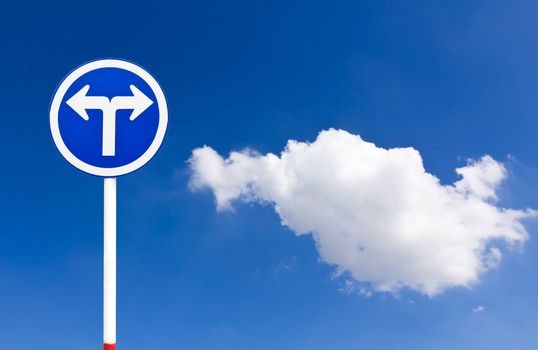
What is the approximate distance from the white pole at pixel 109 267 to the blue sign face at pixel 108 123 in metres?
0.18

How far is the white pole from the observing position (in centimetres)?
385

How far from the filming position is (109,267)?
3.95 metres

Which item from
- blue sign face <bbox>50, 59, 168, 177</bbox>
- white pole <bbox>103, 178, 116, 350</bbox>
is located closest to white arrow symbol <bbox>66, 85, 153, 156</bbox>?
blue sign face <bbox>50, 59, 168, 177</bbox>

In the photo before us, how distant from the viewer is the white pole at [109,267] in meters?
3.85

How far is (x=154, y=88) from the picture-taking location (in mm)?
4023

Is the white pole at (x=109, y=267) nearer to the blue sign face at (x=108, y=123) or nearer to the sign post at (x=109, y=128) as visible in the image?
the sign post at (x=109, y=128)

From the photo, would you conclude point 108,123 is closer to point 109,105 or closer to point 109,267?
point 109,105

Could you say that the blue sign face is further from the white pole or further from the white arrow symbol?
the white pole

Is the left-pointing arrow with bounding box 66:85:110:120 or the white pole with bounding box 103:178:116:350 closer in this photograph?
the white pole with bounding box 103:178:116:350

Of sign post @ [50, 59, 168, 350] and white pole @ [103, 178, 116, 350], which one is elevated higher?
sign post @ [50, 59, 168, 350]

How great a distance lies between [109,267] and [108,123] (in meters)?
1.09

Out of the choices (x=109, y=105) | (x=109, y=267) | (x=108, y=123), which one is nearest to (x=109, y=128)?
(x=108, y=123)

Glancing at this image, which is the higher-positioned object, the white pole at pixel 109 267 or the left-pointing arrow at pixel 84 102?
the left-pointing arrow at pixel 84 102

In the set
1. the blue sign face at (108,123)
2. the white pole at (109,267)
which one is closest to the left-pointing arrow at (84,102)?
the blue sign face at (108,123)
